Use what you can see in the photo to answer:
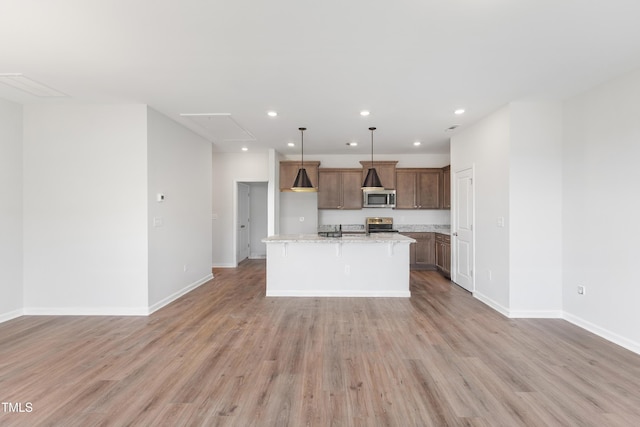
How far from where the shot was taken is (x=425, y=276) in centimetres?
613

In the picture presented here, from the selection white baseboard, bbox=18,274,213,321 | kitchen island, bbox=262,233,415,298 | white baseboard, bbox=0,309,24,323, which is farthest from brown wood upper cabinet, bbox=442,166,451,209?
white baseboard, bbox=0,309,24,323

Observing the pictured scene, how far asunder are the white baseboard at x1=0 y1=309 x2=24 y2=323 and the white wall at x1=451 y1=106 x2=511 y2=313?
20.6 feet

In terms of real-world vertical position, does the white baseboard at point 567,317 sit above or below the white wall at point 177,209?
below

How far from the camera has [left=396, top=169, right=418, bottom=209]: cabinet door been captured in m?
6.95

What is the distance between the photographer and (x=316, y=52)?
2.62 metres

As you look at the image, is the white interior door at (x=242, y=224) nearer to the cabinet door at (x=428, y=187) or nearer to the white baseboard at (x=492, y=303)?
the cabinet door at (x=428, y=187)

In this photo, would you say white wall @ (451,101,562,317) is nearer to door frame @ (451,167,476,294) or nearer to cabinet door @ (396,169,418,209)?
door frame @ (451,167,476,294)

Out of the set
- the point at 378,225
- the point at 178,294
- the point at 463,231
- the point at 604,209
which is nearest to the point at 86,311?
the point at 178,294

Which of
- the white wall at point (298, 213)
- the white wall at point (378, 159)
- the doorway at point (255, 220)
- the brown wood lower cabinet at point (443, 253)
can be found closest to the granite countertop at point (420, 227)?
the brown wood lower cabinet at point (443, 253)

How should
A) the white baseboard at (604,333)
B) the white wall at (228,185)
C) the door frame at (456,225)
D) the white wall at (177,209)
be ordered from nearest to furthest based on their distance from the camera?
1. the white baseboard at (604,333)
2. the white wall at (177,209)
3. the door frame at (456,225)
4. the white wall at (228,185)

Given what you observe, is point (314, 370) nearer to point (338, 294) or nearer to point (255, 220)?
point (338, 294)

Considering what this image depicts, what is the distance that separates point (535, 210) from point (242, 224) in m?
6.32

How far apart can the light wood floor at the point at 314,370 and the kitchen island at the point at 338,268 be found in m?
0.78

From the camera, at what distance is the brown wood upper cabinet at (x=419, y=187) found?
6934 millimetres
